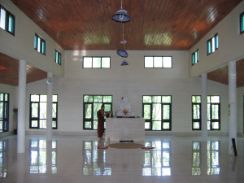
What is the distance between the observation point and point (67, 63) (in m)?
18.0

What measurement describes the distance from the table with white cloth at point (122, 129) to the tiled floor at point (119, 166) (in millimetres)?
2854

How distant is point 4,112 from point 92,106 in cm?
497

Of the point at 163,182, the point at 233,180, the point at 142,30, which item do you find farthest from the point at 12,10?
the point at 233,180

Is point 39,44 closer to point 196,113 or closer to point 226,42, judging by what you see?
point 226,42

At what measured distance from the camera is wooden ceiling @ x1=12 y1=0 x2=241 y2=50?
367 inches

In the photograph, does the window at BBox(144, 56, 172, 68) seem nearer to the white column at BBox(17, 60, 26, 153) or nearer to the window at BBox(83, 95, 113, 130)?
the window at BBox(83, 95, 113, 130)

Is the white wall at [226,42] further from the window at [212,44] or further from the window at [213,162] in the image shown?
the window at [213,162]

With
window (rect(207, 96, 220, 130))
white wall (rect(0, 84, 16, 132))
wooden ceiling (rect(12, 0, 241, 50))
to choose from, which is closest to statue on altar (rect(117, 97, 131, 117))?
wooden ceiling (rect(12, 0, 241, 50))

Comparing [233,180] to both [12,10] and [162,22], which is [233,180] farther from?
[12,10]

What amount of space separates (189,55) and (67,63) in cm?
745

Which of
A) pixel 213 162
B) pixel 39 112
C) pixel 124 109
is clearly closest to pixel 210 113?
pixel 124 109

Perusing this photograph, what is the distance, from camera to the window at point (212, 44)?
12.2 m

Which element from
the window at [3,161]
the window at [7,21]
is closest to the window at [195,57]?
the window at [7,21]

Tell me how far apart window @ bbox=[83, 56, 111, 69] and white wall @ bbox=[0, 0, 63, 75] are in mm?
3845
